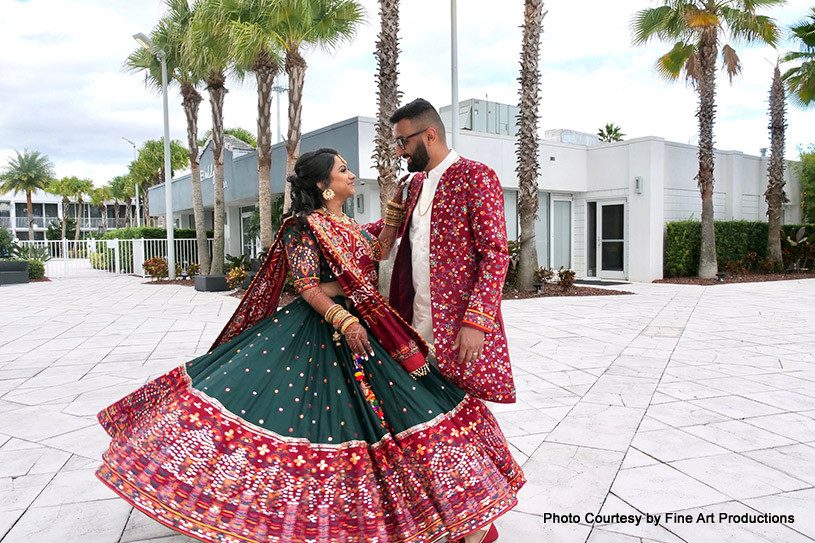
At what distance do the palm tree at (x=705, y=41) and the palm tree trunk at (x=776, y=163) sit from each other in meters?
2.48

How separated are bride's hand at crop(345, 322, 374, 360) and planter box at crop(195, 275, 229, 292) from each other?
1205cm

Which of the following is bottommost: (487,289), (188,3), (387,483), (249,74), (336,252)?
(387,483)

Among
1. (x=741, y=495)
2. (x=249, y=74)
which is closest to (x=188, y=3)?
(x=249, y=74)

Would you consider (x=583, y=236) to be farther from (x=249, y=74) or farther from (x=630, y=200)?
(x=249, y=74)

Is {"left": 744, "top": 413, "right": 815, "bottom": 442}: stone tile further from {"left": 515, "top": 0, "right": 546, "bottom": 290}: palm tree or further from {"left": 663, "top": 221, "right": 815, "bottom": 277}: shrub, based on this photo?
{"left": 663, "top": 221, "right": 815, "bottom": 277}: shrub

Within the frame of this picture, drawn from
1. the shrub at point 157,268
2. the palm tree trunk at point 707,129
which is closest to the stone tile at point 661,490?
the palm tree trunk at point 707,129

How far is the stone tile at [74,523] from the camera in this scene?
2.32m

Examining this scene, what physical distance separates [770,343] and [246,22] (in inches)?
422

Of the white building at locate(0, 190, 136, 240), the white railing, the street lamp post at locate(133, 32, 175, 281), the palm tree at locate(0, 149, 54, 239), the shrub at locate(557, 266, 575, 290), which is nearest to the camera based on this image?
the shrub at locate(557, 266, 575, 290)

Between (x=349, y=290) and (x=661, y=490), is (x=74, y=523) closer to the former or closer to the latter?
(x=349, y=290)

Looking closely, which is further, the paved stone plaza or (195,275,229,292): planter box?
(195,275,229,292): planter box

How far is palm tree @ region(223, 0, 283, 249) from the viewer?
35.4ft

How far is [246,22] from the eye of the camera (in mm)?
11094

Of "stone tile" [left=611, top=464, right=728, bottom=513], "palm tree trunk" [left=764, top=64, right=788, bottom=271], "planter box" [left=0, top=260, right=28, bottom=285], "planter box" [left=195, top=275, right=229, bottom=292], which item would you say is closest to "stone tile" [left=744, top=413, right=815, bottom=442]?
"stone tile" [left=611, top=464, right=728, bottom=513]
